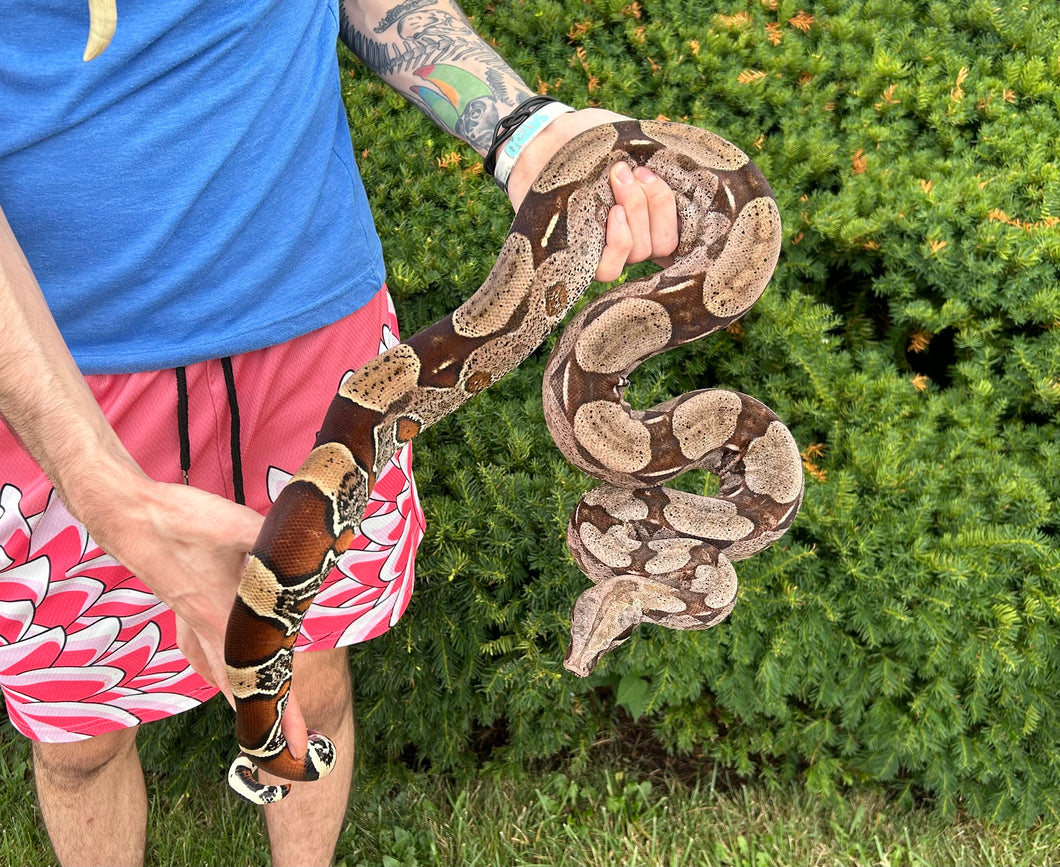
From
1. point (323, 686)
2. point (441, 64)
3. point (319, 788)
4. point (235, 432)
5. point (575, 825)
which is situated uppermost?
point (441, 64)

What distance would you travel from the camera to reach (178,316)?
262cm

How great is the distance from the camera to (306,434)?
3002 millimetres

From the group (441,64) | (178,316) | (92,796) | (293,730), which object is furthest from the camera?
(92,796)

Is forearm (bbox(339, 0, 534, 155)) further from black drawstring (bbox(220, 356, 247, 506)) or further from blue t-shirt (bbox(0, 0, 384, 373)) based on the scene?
black drawstring (bbox(220, 356, 247, 506))

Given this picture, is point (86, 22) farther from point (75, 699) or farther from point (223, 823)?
point (223, 823)

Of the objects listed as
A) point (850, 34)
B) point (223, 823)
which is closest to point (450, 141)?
point (850, 34)

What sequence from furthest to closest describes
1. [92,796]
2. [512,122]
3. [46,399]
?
1. [92,796]
2. [512,122]
3. [46,399]

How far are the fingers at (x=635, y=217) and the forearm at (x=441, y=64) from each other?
512 millimetres

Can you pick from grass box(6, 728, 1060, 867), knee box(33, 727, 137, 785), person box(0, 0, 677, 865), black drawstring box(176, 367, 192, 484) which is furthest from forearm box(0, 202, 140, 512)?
grass box(6, 728, 1060, 867)

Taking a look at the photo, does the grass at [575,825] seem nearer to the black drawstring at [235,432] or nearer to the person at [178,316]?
the person at [178,316]

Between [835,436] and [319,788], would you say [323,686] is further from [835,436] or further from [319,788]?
[835,436]

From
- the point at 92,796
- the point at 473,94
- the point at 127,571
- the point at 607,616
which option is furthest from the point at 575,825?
the point at 473,94

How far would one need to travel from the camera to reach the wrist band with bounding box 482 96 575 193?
2969 millimetres

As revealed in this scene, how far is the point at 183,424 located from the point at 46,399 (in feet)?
2.31
